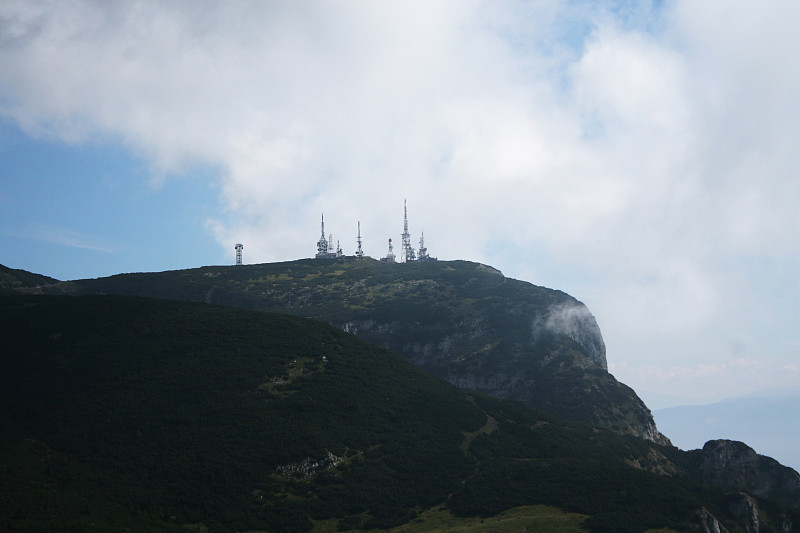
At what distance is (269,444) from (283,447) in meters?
2.43

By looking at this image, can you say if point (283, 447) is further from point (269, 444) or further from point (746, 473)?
point (746, 473)

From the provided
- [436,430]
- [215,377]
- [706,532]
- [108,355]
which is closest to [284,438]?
[215,377]

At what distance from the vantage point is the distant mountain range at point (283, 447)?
9269cm

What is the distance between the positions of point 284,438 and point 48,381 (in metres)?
45.4

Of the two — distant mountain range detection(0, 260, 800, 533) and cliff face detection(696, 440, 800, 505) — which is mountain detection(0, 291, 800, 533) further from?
cliff face detection(696, 440, 800, 505)

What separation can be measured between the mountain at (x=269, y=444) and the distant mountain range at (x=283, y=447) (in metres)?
0.36

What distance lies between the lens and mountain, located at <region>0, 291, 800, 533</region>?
9250 centimetres

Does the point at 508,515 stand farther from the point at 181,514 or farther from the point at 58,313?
the point at 58,313

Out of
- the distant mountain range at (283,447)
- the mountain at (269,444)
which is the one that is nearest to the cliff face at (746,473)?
the distant mountain range at (283,447)

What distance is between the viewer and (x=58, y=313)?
147 meters

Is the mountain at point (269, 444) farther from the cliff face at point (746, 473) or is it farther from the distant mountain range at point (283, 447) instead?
the cliff face at point (746, 473)

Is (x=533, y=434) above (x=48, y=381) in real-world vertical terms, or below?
below

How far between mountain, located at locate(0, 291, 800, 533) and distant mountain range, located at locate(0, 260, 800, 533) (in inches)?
14.3

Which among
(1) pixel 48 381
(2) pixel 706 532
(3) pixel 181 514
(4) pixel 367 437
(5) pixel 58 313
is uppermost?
(5) pixel 58 313
